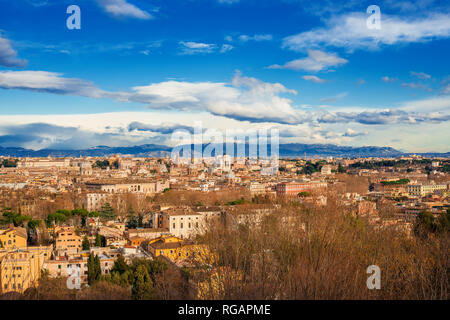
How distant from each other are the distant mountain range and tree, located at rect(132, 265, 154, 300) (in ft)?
342

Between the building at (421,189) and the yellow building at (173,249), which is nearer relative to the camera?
the yellow building at (173,249)

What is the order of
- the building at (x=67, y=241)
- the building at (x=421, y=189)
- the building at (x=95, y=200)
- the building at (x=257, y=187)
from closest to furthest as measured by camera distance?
the building at (x=67, y=241) → the building at (x=95, y=200) → the building at (x=257, y=187) → the building at (x=421, y=189)

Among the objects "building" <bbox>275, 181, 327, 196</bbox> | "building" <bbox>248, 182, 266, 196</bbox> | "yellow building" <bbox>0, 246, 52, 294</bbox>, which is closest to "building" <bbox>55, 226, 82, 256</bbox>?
"yellow building" <bbox>0, 246, 52, 294</bbox>

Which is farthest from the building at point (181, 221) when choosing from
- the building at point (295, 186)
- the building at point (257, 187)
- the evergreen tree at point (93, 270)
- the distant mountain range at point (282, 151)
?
the distant mountain range at point (282, 151)

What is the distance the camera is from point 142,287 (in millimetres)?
8547

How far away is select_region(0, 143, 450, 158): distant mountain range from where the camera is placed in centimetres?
11519

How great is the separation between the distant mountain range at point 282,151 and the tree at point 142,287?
10418 cm

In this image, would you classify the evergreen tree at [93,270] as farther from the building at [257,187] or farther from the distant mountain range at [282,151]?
the distant mountain range at [282,151]

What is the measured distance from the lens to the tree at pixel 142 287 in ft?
26.3

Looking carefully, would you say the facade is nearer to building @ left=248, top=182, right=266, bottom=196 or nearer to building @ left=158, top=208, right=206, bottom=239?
building @ left=248, top=182, right=266, bottom=196

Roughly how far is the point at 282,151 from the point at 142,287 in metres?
107

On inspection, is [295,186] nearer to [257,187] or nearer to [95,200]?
[257,187]

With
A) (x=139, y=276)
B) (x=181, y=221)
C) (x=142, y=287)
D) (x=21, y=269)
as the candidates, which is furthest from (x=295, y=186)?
(x=142, y=287)
